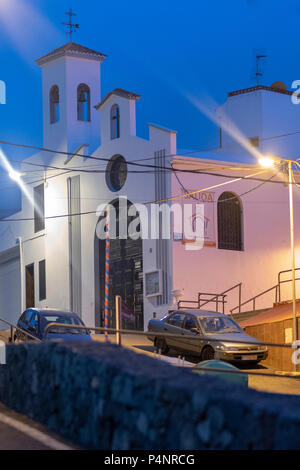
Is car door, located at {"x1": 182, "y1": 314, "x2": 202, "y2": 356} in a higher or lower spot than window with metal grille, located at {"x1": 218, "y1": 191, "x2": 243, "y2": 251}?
lower

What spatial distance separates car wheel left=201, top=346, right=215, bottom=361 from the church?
24.3ft

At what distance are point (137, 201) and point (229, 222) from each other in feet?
13.0

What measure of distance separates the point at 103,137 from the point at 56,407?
30.6 metres

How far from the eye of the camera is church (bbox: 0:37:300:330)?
3497 centimetres

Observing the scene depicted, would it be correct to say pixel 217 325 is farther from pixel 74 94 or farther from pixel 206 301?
pixel 74 94

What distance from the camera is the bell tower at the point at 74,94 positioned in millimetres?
43750

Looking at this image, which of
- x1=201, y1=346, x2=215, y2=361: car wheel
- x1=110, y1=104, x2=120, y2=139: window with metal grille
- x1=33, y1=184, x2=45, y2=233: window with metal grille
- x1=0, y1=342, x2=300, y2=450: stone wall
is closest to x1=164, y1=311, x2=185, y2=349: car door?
x1=201, y1=346, x2=215, y2=361: car wheel

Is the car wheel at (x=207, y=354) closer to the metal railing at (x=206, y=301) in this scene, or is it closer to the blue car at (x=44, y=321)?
the blue car at (x=44, y=321)

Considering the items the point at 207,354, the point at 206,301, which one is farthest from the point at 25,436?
the point at 206,301

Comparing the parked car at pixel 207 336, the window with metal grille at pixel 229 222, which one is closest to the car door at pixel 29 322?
the parked car at pixel 207 336

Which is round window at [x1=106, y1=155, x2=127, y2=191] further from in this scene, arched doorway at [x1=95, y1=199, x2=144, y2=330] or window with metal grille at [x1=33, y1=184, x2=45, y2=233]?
window with metal grille at [x1=33, y1=184, x2=45, y2=233]

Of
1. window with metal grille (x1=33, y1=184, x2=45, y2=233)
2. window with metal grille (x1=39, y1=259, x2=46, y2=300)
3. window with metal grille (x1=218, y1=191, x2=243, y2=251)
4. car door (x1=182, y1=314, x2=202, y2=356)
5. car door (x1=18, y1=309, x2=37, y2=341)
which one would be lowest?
car door (x1=182, y1=314, x2=202, y2=356)

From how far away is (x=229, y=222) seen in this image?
119 feet
